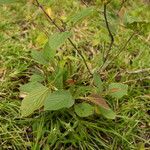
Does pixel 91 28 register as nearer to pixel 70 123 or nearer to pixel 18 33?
pixel 18 33

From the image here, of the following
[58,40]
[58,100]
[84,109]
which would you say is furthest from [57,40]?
[84,109]

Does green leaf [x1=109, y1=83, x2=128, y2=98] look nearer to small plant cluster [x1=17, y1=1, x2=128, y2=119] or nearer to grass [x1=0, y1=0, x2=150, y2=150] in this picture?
small plant cluster [x1=17, y1=1, x2=128, y2=119]

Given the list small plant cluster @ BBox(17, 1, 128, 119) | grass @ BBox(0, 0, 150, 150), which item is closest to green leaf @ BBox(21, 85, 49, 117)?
small plant cluster @ BBox(17, 1, 128, 119)

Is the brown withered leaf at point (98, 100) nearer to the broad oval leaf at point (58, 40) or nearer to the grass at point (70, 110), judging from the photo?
the grass at point (70, 110)

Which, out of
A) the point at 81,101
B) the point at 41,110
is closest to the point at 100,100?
the point at 81,101

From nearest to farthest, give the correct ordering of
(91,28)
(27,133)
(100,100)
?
(100,100) < (27,133) < (91,28)

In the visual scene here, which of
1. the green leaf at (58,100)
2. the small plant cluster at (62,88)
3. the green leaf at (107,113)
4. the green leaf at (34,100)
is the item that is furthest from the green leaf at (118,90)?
the green leaf at (34,100)
